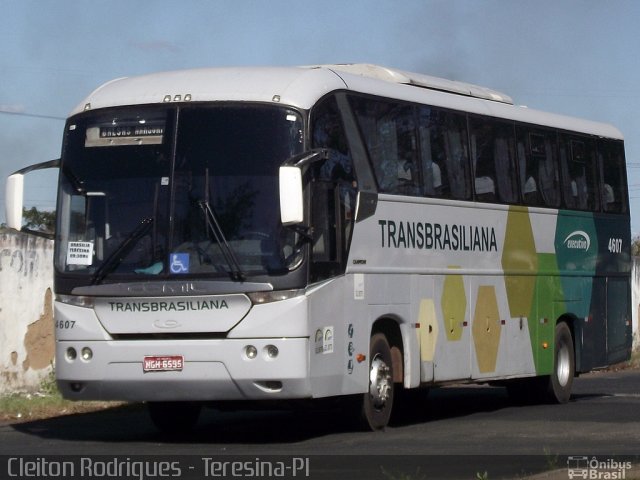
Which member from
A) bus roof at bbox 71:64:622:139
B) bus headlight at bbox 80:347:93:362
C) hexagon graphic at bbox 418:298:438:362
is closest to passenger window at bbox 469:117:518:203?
bus roof at bbox 71:64:622:139

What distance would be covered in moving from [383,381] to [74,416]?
4343 mm

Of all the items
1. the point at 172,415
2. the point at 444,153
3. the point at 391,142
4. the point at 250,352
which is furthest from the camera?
the point at 444,153

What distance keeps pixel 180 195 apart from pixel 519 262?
5957mm

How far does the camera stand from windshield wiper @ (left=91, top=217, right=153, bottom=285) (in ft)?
43.3

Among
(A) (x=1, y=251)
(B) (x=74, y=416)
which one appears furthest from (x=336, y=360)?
(A) (x=1, y=251)

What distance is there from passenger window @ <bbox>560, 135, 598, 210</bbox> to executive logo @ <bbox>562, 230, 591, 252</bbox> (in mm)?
354

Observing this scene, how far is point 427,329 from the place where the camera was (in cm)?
1550

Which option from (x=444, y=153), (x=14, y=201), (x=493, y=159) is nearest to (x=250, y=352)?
(x=14, y=201)

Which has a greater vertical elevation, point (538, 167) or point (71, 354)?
point (538, 167)

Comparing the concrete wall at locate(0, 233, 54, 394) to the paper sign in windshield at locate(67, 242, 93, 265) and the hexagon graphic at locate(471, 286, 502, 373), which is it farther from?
the hexagon graphic at locate(471, 286, 502, 373)

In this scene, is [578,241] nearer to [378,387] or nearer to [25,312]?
[378,387]

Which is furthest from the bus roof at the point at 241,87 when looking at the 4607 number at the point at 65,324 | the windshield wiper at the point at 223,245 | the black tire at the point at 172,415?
the black tire at the point at 172,415

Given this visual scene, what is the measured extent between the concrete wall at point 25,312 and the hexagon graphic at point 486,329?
20.0 ft

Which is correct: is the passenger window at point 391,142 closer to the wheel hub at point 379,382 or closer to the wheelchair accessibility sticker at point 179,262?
→ the wheel hub at point 379,382
